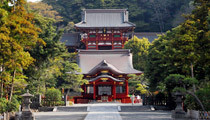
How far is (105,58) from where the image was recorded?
137 feet

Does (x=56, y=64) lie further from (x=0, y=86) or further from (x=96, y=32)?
(x=96, y=32)

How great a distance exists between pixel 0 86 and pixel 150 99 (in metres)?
13.7

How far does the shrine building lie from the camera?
119 feet

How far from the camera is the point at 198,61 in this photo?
18.8 m

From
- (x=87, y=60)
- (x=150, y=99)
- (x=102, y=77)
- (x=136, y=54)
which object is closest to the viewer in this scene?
(x=150, y=99)

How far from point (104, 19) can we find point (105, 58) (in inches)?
573

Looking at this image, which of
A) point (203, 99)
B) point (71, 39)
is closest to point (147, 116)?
point (203, 99)

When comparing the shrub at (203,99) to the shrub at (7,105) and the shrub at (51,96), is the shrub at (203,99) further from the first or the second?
the shrub at (51,96)

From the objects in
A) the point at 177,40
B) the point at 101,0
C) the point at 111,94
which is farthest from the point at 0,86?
the point at 101,0

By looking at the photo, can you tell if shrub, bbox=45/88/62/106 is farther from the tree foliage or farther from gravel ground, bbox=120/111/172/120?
the tree foliage

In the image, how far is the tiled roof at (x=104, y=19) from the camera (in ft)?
173

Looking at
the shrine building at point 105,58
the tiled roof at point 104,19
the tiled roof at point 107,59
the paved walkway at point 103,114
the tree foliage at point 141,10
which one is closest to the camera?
the paved walkway at point 103,114

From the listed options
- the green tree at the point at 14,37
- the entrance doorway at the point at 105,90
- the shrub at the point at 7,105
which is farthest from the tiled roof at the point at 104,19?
the shrub at the point at 7,105

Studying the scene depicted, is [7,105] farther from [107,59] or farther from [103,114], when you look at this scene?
[107,59]
